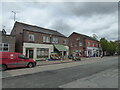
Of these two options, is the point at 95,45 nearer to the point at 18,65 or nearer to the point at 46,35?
the point at 46,35

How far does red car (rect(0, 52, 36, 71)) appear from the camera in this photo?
9738 mm

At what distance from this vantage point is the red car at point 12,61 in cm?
974

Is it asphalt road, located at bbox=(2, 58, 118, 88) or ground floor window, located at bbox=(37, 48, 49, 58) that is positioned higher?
ground floor window, located at bbox=(37, 48, 49, 58)

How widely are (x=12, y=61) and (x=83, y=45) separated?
2856 cm

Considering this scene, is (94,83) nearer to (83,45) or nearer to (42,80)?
(42,80)

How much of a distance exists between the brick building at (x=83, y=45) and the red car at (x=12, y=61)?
87.1ft

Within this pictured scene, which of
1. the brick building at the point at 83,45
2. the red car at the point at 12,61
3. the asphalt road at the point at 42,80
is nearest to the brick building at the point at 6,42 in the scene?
the red car at the point at 12,61

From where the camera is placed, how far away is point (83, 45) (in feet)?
115

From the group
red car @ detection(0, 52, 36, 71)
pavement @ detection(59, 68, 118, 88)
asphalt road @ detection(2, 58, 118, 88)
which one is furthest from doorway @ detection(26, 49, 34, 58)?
pavement @ detection(59, 68, 118, 88)

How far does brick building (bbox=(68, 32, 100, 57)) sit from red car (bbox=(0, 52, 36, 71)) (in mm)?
26541

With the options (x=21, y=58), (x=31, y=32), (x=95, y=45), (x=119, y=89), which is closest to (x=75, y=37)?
(x=95, y=45)

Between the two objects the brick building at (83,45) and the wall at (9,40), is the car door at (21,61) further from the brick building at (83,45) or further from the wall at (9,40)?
the brick building at (83,45)

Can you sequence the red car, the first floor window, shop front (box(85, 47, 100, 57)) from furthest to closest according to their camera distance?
1. shop front (box(85, 47, 100, 57))
2. the first floor window
3. the red car

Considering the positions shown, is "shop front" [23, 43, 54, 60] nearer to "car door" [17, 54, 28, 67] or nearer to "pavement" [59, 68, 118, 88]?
"car door" [17, 54, 28, 67]
